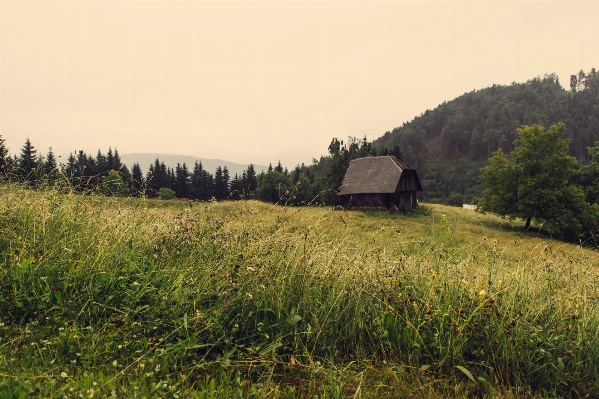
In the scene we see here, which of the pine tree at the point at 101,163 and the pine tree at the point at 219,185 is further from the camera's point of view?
the pine tree at the point at 219,185

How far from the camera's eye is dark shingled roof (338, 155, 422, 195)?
35.8 metres

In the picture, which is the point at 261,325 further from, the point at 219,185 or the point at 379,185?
the point at 219,185

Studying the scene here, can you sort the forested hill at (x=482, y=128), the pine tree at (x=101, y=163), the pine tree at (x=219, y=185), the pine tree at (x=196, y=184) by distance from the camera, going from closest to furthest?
the pine tree at (x=101, y=163) → the pine tree at (x=219, y=185) → the pine tree at (x=196, y=184) → the forested hill at (x=482, y=128)

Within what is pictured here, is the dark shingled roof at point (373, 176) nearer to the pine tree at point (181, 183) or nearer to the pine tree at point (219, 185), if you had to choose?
the pine tree at point (219, 185)

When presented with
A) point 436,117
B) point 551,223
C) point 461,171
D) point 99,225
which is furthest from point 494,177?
point 436,117

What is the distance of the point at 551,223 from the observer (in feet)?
86.3

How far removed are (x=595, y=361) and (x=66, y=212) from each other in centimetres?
669

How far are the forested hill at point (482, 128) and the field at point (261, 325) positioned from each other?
314 feet

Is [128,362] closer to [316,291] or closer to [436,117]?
[316,291]

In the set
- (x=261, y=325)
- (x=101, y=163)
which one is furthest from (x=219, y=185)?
(x=261, y=325)

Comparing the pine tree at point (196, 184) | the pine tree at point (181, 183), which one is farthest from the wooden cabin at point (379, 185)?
the pine tree at point (181, 183)

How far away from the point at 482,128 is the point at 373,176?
11724 cm

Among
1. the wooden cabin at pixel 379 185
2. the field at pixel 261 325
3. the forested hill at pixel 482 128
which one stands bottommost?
the field at pixel 261 325

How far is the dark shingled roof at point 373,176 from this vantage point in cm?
3578
